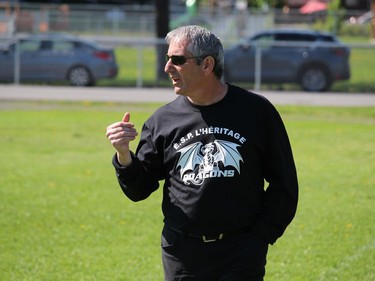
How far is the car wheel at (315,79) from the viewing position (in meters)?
26.4

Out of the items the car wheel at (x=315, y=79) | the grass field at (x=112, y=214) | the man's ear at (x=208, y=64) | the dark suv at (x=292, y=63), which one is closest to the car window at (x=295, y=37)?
the dark suv at (x=292, y=63)

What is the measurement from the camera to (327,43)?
88.5 ft

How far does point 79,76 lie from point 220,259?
23.2 m

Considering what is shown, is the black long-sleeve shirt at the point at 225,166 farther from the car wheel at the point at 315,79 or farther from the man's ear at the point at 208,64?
the car wheel at the point at 315,79

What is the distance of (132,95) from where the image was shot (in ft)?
81.9

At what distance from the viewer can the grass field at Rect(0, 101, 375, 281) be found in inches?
295

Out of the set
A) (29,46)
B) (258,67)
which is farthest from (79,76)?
(258,67)

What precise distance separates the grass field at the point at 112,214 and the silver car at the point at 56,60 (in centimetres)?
1046

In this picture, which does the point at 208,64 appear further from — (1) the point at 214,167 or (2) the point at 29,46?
(2) the point at 29,46

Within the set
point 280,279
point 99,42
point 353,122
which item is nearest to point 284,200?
point 280,279

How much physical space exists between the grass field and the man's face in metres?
3.02

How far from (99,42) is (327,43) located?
782 centimetres

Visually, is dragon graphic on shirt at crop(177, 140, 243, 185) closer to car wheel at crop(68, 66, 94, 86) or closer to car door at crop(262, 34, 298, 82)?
car door at crop(262, 34, 298, 82)

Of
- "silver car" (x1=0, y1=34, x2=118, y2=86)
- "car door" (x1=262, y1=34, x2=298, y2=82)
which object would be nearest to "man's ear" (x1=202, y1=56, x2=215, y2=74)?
"car door" (x1=262, y1=34, x2=298, y2=82)
